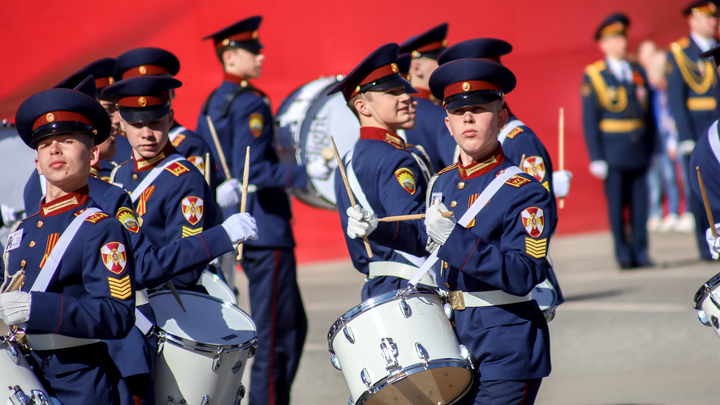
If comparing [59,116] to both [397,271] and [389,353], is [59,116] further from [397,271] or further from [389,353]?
[397,271]

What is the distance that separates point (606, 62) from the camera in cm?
1037

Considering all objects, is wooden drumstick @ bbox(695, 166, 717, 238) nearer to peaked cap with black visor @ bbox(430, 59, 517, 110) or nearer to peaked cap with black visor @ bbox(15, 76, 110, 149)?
peaked cap with black visor @ bbox(430, 59, 517, 110)

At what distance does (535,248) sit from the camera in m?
3.38

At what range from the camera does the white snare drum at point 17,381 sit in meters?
3.15

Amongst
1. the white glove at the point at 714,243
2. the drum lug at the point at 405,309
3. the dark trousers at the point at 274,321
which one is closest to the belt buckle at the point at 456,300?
the drum lug at the point at 405,309

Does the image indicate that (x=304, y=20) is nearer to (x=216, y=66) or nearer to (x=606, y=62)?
(x=216, y=66)

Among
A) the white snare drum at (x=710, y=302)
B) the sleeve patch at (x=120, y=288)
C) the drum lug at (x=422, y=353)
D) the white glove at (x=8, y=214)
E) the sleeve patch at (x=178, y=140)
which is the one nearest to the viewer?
the sleeve patch at (x=120, y=288)

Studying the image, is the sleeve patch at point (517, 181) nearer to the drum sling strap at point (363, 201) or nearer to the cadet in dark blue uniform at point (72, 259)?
the drum sling strap at point (363, 201)

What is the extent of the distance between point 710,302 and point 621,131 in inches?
263

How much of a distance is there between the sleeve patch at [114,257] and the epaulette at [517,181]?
1315 mm

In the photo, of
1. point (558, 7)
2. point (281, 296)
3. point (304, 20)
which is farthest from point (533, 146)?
point (558, 7)

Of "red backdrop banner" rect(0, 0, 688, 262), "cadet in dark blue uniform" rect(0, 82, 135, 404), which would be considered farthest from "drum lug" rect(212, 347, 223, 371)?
"red backdrop banner" rect(0, 0, 688, 262)

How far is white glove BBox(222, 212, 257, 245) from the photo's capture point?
12.8ft

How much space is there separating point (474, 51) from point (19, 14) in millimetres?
5617
